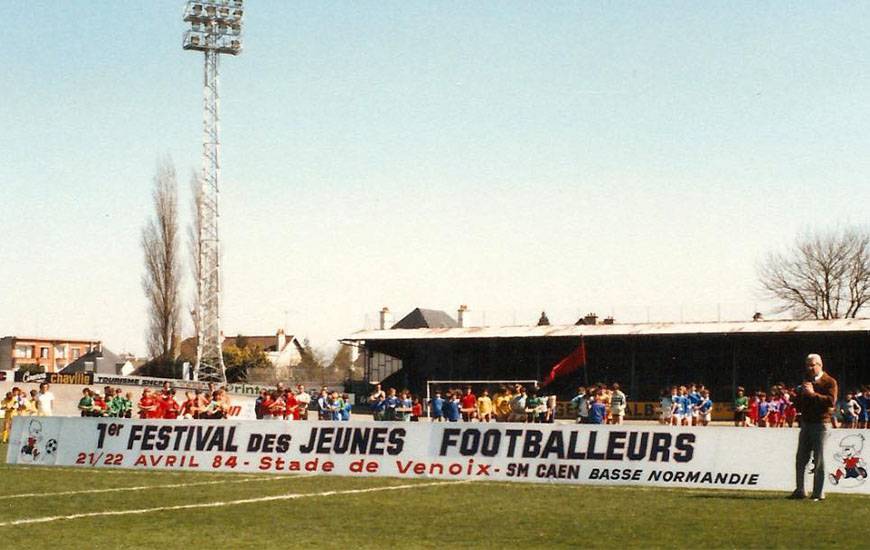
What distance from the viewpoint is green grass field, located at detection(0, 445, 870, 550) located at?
35.6 ft

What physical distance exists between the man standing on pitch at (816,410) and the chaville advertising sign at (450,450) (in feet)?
8.26

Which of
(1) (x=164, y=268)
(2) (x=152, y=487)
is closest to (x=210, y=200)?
(1) (x=164, y=268)

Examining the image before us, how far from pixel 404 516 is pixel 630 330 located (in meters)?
44.7

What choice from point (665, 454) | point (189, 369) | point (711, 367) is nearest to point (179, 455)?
point (665, 454)

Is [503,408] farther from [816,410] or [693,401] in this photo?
[816,410]

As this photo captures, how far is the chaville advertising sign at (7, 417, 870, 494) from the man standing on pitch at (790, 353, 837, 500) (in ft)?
8.26

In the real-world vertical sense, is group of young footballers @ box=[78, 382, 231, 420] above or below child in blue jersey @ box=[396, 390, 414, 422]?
above

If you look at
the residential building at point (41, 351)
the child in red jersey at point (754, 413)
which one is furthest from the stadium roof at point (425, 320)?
the child in red jersey at point (754, 413)

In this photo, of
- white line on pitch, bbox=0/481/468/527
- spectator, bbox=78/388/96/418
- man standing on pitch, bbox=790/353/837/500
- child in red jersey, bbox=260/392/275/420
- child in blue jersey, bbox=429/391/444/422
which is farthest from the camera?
child in blue jersey, bbox=429/391/444/422

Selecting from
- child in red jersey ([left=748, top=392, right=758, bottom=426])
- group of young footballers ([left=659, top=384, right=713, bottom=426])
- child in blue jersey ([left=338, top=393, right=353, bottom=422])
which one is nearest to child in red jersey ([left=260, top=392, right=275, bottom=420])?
child in blue jersey ([left=338, top=393, right=353, bottom=422])

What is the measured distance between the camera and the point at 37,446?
23.3 m

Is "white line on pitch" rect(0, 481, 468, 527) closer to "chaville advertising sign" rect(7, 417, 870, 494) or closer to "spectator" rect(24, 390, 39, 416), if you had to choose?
"chaville advertising sign" rect(7, 417, 870, 494)

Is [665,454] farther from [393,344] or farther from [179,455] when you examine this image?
[393,344]

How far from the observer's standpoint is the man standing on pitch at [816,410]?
14.4 m
